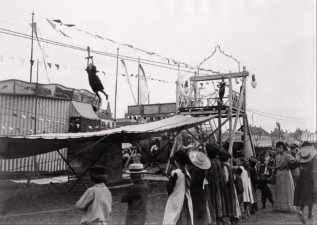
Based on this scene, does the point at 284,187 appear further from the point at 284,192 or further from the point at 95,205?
the point at 95,205

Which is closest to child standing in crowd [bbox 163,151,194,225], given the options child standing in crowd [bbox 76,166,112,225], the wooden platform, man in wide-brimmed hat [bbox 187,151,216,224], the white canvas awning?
man in wide-brimmed hat [bbox 187,151,216,224]

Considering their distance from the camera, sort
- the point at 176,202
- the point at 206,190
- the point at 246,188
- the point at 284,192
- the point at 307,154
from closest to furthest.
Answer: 1. the point at 176,202
2. the point at 206,190
3. the point at 307,154
4. the point at 246,188
5. the point at 284,192

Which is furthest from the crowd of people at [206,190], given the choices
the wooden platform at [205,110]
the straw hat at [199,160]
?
the wooden platform at [205,110]

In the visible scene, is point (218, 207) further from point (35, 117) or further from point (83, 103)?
point (83, 103)

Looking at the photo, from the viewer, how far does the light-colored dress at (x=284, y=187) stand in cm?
902

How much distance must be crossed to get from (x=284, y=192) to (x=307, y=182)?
1.16 metres

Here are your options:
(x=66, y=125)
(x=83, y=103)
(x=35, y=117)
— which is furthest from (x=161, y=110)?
(x=35, y=117)

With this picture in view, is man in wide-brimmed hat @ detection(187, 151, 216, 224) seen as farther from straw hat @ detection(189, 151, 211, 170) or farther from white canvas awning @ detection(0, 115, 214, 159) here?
white canvas awning @ detection(0, 115, 214, 159)

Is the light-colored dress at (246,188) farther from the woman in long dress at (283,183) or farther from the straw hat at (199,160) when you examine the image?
the straw hat at (199,160)

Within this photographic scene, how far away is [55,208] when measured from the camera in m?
8.68

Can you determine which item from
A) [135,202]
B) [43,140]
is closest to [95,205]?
[135,202]

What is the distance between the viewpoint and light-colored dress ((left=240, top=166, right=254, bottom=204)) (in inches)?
330

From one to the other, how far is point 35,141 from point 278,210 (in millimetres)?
6802

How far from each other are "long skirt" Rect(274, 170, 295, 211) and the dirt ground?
0.21 m
